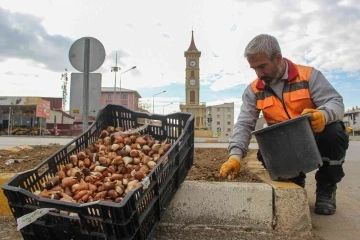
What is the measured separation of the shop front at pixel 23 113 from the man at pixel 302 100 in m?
38.1

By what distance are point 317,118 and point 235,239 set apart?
104 centimetres

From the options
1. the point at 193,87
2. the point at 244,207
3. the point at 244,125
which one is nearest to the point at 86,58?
the point at 244,125

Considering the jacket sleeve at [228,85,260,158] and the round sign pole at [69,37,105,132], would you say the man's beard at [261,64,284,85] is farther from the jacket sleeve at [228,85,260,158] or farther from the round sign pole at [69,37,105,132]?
the round sign pole at [69,37,105,132]

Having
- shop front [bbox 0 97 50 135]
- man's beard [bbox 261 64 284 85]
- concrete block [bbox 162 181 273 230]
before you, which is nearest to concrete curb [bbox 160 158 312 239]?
concrete block [bbox 162 181 273 230]

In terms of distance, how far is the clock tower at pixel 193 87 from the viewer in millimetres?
84375

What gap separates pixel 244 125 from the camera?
10.5ft

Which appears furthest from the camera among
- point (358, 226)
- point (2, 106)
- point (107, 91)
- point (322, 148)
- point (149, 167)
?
point (107, 91)

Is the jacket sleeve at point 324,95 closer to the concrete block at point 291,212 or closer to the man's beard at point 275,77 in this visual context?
the man's beard at point 275,77

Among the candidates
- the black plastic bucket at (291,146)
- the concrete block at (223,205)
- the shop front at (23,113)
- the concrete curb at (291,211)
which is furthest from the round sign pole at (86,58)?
the shop front at (23,113)

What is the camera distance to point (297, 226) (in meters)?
2.55

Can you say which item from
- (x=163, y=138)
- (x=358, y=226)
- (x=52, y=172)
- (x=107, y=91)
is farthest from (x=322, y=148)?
(x=107, y=91)

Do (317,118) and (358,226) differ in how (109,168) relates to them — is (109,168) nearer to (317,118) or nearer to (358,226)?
(317,118)

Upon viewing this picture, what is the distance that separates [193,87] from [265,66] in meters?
85.1

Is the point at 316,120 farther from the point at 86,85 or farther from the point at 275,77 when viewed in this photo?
the point at 86,85
